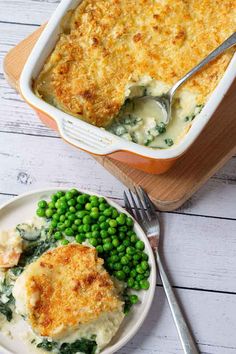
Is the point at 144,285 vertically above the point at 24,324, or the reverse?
the point at 144,285

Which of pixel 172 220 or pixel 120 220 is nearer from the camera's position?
pixel 120 220

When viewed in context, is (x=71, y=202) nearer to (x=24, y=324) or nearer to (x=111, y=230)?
(x=111, y=230)

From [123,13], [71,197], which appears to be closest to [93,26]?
[123,13]

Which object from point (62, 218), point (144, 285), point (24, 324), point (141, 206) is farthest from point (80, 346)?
point (141, 206)

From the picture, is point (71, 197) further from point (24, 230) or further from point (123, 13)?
point (123, 13)

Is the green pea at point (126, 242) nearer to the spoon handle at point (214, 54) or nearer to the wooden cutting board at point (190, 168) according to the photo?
the wooden cutting board at point (190, 168)

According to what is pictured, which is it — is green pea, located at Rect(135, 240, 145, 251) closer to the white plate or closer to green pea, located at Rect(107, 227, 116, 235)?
the white plate

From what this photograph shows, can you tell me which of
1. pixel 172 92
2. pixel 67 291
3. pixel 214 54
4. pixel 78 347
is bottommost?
pixel 78 347
